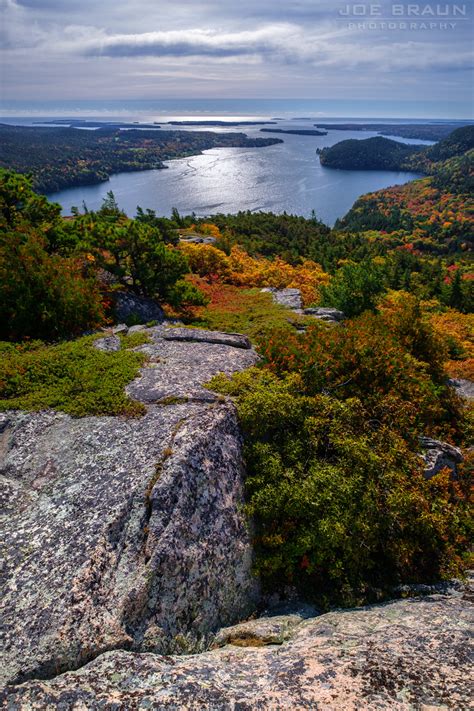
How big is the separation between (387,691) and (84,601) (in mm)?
4533

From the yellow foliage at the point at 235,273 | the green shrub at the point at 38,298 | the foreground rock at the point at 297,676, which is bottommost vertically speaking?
the foreground rock at the point at 297,676

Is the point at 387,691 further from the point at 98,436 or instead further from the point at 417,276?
the point at 417,276

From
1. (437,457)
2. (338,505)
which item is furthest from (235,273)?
(338,505)

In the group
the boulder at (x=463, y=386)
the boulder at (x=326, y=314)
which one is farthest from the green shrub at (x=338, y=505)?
the boulder at (x=326, y=314)

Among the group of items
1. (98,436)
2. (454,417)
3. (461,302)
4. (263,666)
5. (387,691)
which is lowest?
(461,302)

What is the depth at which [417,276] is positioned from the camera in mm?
78562

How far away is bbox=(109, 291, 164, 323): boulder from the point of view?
20.0 m

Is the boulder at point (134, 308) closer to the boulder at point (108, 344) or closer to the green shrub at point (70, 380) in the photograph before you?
the boulder at point (108, 344)

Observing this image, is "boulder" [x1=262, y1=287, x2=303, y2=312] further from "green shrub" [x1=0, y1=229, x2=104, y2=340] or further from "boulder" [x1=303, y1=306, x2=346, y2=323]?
"green shrub" [x1=0, y1=229, x2=104, y2=340]

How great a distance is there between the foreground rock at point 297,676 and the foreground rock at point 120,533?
49 centimetres

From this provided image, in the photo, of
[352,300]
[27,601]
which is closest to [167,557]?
[27,601]

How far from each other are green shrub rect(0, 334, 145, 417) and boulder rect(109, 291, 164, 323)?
23.1ft

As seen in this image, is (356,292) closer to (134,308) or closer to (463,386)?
(463,386)

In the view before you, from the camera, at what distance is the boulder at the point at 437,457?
1093cm
